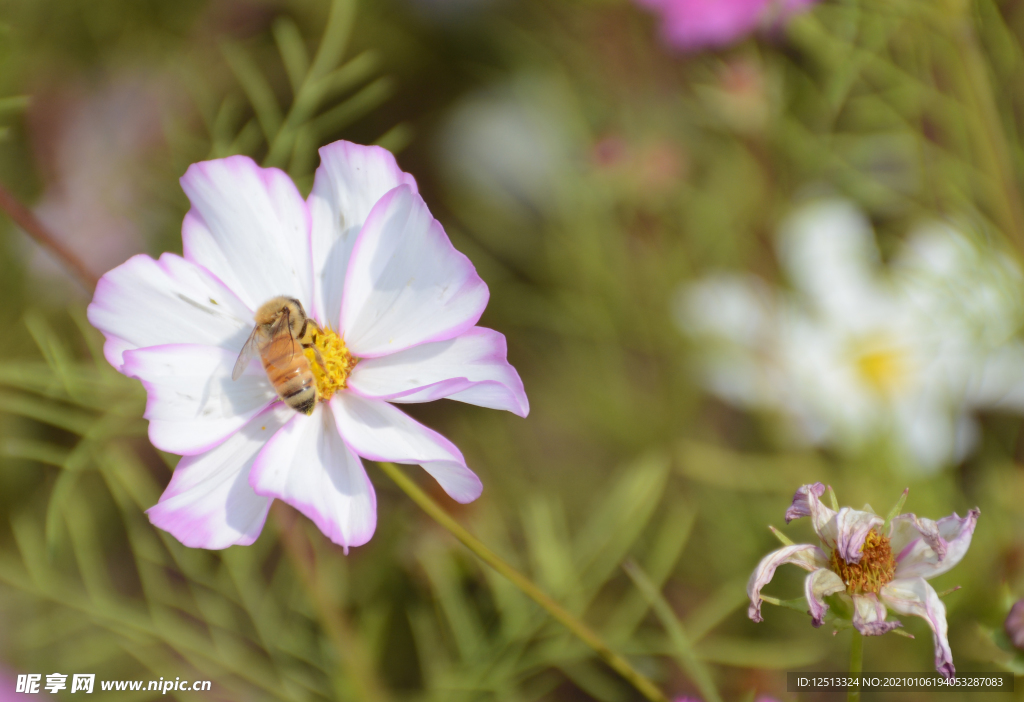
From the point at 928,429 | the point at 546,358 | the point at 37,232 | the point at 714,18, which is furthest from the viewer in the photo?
the point at 546,358

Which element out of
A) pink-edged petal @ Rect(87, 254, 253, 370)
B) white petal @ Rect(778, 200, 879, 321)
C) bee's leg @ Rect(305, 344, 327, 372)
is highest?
pink-edged petal @ Rect(87, 254, 253, 370)

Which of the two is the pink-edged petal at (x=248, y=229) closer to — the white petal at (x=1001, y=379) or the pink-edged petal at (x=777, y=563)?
the pink-edged petal at (x=777, y=563)

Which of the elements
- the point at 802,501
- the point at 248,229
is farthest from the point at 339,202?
the point at 802,501

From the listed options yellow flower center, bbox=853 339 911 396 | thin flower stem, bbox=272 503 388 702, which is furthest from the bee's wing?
yellow flower center, bbox=853 339 911 396

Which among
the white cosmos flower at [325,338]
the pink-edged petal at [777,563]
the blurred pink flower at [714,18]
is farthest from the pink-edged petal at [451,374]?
the blurred pink flower at [714,18]

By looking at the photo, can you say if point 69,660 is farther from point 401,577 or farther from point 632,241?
point 632,241

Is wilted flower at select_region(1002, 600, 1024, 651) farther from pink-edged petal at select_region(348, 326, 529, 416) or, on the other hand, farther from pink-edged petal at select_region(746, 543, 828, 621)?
pink-edged petal at select_region(348, 326, 529, 416)

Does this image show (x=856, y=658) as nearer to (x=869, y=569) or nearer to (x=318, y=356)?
(x=869, y=569)
